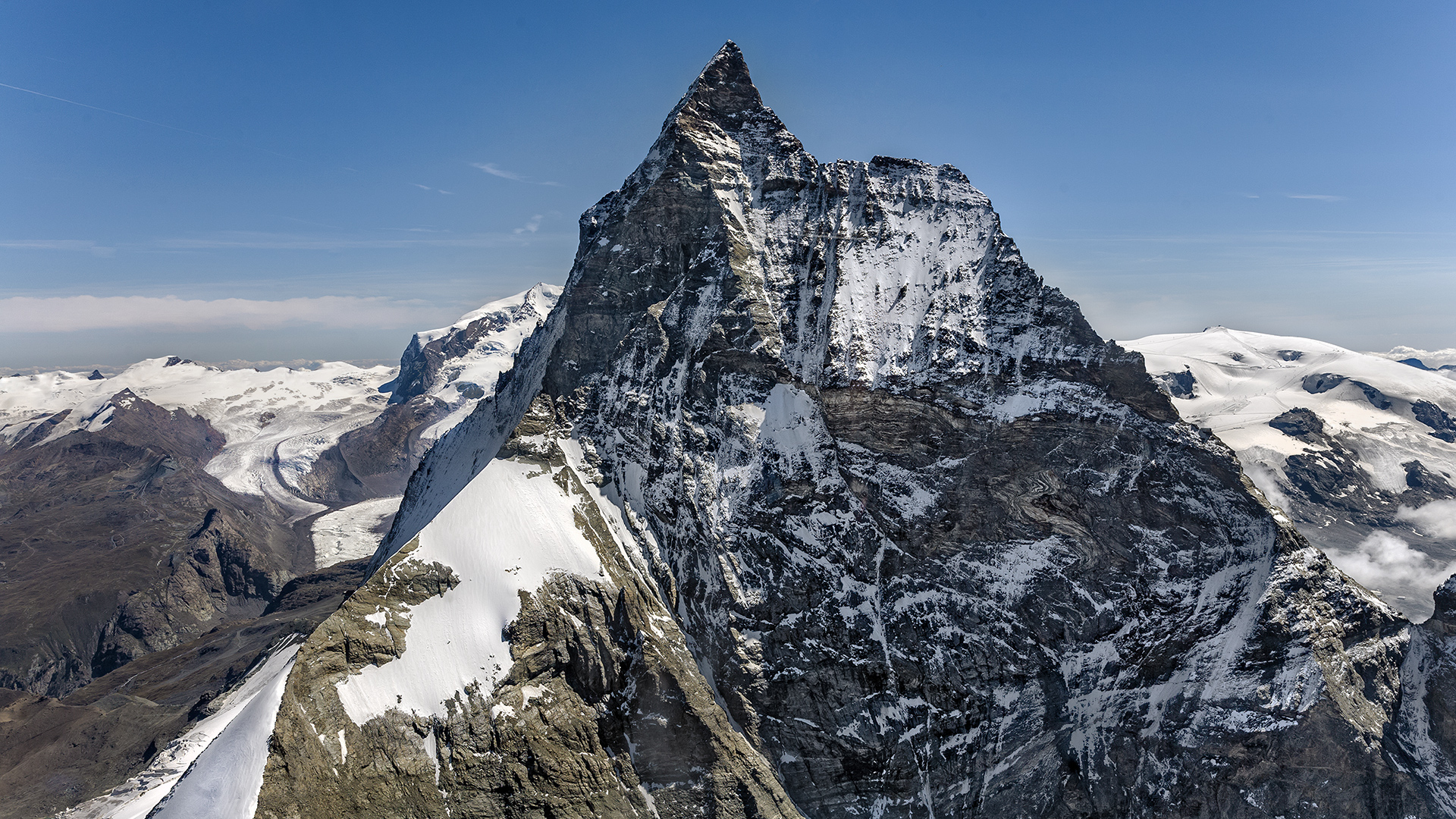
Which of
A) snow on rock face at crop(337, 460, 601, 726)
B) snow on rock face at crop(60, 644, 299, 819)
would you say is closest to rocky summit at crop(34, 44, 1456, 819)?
snow on rock face at crop(337, 460, 601, 726)

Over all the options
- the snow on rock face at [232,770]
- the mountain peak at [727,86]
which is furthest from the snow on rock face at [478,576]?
the mountain peak at [727,86]

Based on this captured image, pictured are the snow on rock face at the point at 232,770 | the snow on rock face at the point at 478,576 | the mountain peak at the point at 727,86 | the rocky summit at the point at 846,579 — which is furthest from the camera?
the mountain peak at the point at 727,86

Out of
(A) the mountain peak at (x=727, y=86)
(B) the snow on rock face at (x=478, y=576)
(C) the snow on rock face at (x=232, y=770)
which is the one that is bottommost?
(C) the snow on rock face at (x=232, y=770)

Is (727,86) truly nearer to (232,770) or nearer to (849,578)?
(849,578)

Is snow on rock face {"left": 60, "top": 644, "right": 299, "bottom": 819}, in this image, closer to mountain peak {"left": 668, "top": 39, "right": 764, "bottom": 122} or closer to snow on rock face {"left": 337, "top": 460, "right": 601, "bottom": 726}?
snow on rock face {"left": 337, "top": 460, "right": 601, "bottom": 726}

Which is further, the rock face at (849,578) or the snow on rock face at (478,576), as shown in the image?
the rock face at (849,578)

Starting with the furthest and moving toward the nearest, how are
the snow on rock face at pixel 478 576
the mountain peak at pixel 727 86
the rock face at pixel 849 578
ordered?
the mountain peak at pixel 727 86
the rock face at pixel 849 578
the snow on rock face at pixel 478 576

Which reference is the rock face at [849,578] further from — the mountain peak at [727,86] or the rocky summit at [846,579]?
the mountain peak at [727,86]
